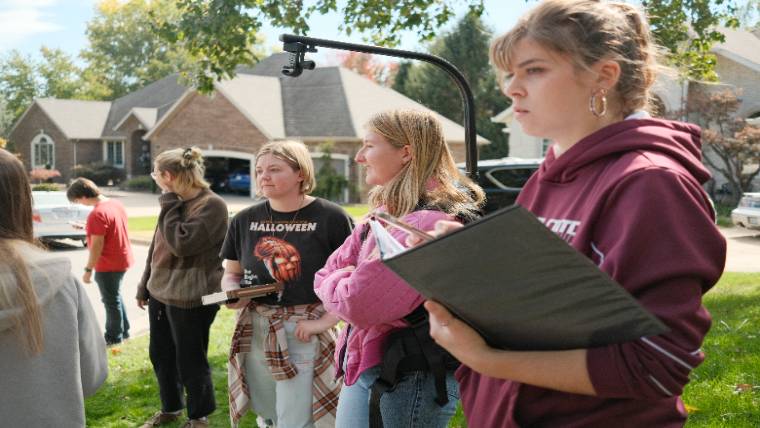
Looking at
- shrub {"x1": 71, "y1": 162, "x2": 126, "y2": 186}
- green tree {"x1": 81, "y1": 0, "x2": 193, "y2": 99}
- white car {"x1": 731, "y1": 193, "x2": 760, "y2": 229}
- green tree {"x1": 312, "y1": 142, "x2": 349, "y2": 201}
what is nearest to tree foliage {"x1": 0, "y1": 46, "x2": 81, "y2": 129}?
green tree {"x1": 81, "y1": 0, "x2": 193, "y2": 99}

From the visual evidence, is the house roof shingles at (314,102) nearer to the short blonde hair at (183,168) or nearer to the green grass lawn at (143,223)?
the green grass lawn at (143,223)

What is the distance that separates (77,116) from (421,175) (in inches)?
2145

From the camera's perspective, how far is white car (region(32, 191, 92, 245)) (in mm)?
16656

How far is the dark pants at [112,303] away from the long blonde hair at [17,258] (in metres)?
5.77

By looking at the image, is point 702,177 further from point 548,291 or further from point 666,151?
point 548,291

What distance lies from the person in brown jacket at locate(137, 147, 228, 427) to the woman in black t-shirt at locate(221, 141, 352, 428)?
0.75 meters

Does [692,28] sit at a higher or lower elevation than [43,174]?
higher

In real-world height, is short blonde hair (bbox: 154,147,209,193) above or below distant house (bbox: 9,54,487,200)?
below

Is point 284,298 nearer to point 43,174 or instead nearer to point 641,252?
point 641,252

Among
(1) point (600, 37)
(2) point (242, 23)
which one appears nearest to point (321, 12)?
(2) point (242, 23)

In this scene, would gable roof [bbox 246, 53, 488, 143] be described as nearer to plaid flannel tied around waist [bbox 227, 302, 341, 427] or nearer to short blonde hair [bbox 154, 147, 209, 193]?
short blonde hair [bbox 154, 147, 209, 193]

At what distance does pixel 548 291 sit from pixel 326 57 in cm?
5847

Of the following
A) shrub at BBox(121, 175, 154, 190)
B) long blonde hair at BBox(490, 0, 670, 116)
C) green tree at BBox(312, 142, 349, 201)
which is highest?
long blonde hair at BBox(490, 0, 670, 116)

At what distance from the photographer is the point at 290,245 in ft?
13.9
